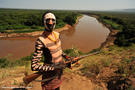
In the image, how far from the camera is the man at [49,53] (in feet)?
5.08

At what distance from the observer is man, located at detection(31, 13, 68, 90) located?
155 cm

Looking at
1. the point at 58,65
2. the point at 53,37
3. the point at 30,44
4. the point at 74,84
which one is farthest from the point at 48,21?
the point at 30,44

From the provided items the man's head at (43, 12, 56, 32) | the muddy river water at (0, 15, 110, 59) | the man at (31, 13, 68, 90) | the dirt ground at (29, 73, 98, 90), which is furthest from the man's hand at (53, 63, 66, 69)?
the muddy river water at (0, 15, 110, 59)

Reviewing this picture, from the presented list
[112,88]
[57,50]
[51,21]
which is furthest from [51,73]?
[112,88]

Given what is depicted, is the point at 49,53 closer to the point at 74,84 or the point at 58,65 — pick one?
the point at 58,65

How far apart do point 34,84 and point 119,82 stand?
2959 mm

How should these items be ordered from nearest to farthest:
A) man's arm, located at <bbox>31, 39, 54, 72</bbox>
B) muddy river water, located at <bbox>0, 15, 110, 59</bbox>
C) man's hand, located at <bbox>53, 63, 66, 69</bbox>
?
man's arm, located at <bbox>31, 39, 54, 72</bbox>, man's hand, located at <bbox>53, 63, 66, 69</bbox>, muddy river water, located at <bbox>0, 15, 110, 59</bbox>

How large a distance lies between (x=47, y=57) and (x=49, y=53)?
0.30 feet

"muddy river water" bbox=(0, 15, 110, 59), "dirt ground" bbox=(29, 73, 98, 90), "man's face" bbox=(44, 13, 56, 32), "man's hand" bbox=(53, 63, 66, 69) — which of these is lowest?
"muddy river water" bbox=(0, 15, 110, 59)

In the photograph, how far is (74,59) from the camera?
198 cm

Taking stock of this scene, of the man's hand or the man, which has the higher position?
the man

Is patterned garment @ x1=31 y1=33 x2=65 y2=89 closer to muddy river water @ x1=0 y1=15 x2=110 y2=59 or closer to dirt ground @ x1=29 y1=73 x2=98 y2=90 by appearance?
dirt ground @ x1=29 y1=73 x2=98 y2=90

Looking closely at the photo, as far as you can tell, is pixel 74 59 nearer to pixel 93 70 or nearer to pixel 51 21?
pixel 51 21

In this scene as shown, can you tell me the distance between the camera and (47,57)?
1.73 m
